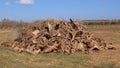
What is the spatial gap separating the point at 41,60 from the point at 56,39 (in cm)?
246

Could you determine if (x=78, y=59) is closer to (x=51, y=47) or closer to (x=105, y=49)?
(x=51, y=47)

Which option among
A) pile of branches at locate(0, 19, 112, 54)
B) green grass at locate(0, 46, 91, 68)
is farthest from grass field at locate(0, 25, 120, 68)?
pile of branches at locate(0, 19, 112, 54)

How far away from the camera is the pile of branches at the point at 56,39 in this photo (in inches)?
578

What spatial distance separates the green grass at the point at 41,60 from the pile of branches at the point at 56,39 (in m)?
0.85

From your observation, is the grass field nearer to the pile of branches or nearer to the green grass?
the green grass

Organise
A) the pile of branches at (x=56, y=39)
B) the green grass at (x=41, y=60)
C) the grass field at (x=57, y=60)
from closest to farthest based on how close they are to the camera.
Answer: the green grass at (x=41, y=60), the grass field at (x=57, y=60), the pile of branches at (x=56, y=39)

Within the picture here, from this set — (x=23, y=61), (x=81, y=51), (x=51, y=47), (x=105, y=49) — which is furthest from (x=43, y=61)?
(x=105, y=49)

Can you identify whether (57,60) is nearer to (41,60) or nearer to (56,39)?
(41,60)

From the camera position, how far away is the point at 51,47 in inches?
575

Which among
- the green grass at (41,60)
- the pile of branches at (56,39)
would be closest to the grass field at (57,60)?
the green grass at (41,60)

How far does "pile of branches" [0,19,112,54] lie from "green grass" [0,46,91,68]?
85cm

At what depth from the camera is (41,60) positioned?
12703mm

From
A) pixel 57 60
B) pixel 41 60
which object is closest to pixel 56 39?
pixel 57 60

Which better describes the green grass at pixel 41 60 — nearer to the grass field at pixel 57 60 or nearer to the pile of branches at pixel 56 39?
the grass field at pixel 57 60
